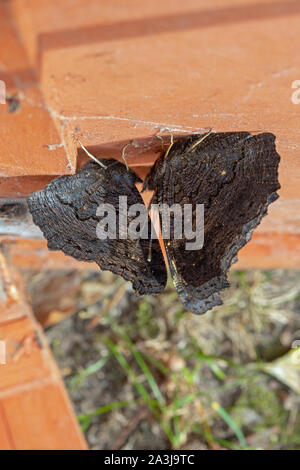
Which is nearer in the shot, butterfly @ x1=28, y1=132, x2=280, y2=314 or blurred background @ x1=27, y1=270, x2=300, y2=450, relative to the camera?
butterfly @ x1=28, y1=132, x2=280, y2=314

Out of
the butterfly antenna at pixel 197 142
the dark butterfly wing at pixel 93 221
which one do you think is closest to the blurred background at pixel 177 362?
the dark butterfly wing at pixel 93 221

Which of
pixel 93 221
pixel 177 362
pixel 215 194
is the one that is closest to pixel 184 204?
pixel 215 194

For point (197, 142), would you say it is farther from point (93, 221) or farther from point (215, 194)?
point (93, 221)

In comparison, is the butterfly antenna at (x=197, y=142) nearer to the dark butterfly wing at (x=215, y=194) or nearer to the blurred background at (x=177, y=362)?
the dark butterfly wing at (x=215, y=194)

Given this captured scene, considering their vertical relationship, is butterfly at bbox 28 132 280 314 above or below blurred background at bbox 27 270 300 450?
above

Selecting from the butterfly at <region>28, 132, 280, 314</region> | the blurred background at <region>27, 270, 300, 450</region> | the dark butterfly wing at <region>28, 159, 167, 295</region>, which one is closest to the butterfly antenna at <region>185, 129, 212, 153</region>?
the butterfly at <region>28, 132, 280, 314</region>

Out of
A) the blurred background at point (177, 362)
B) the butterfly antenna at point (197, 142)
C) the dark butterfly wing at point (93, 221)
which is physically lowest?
the blurred background at point (177, 362)

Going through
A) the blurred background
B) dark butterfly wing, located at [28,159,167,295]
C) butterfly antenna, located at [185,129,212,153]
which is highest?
butterfly antenna, located at [185,129,212,153]

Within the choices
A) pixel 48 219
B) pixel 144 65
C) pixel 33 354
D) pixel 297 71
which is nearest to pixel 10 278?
pixel 33 354

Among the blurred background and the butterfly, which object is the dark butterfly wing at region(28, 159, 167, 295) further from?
the blurred background
